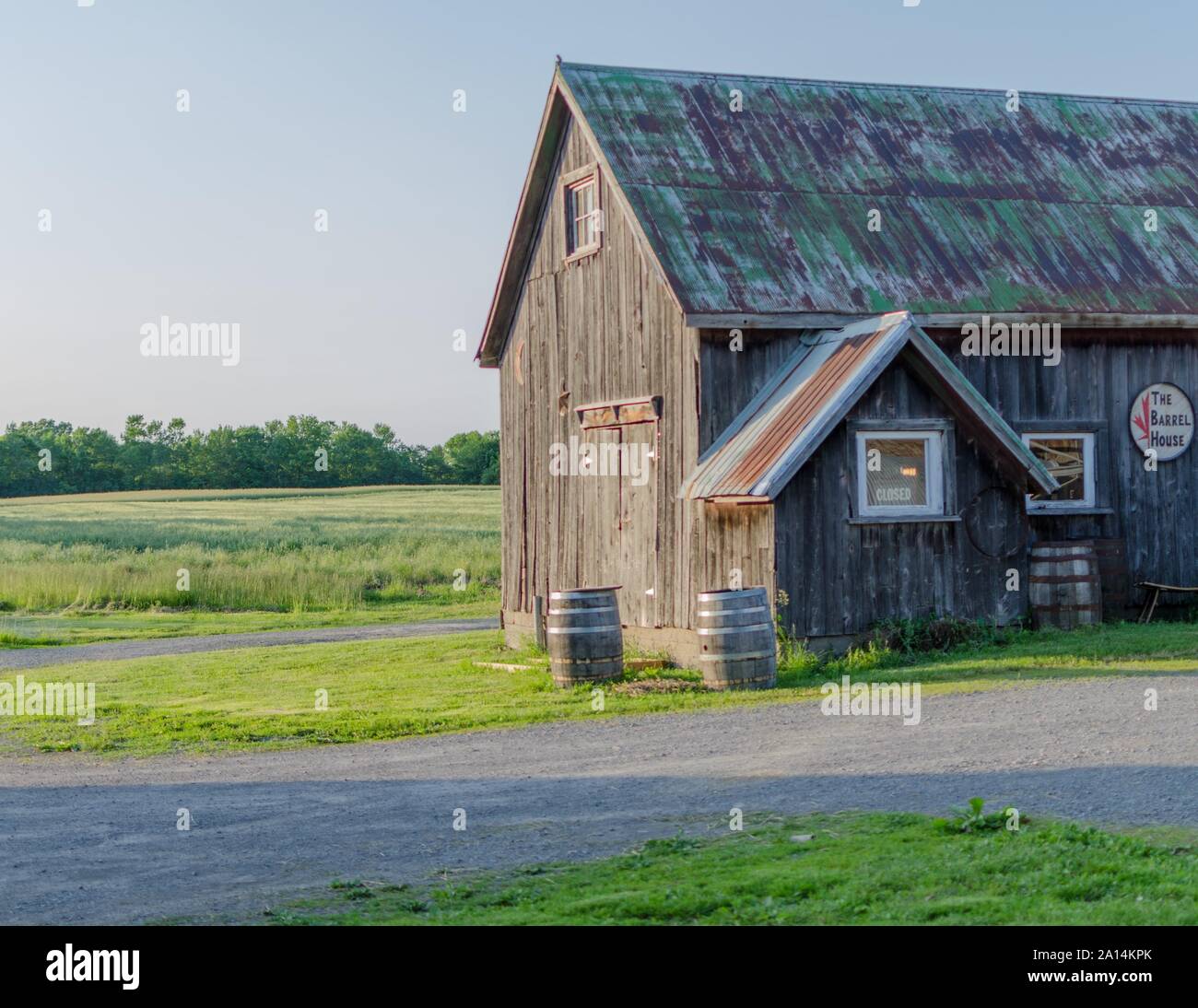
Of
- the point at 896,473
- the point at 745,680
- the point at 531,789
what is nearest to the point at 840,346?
the point at 896,473

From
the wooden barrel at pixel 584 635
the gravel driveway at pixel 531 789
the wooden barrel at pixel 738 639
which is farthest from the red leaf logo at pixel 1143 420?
the wooden barrel at pixel 584 635

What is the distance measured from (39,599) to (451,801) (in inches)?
1159

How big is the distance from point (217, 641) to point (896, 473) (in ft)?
48.4

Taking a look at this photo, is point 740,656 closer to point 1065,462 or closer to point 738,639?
point 738,639

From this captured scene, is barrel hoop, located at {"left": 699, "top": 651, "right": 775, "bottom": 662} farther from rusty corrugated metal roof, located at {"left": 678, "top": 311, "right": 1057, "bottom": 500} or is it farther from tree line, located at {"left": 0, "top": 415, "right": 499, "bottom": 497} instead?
tree line, located at {"left": 0, "top": 415, "right": 499, "bottom": 497}

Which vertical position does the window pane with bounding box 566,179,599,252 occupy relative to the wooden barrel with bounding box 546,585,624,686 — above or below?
above

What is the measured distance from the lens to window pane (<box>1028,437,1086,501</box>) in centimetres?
2125

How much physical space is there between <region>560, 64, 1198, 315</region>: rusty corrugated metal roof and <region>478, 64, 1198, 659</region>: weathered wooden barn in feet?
0.16

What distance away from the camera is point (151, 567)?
42.0m

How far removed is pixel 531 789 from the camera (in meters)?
11.6

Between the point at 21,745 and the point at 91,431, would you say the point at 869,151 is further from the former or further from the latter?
the point at 91,431

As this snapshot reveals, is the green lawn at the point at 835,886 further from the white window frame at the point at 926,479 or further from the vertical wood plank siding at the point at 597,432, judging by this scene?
the vertical wood plank siding at the point at 597,432

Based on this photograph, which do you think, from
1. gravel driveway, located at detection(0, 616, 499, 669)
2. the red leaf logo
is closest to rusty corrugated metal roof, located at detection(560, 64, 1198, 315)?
the red leaf logo
